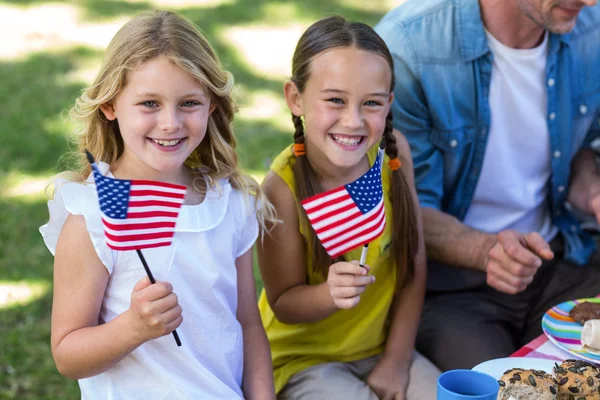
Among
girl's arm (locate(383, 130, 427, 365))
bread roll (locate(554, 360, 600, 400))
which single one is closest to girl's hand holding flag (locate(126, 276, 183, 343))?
bread roll (locate(554, 360, 600, 400))

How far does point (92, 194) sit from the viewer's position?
2.17 m

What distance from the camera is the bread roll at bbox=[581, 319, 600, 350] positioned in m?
2.13

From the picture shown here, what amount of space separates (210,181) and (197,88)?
0.31m

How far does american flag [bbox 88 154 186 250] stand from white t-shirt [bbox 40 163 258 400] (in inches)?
9.4

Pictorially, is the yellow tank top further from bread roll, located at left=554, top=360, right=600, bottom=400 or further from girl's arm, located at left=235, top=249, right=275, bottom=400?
bread roll, located at left=554, top=360, right=600, bottom=400

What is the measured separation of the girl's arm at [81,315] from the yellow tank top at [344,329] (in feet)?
2.33

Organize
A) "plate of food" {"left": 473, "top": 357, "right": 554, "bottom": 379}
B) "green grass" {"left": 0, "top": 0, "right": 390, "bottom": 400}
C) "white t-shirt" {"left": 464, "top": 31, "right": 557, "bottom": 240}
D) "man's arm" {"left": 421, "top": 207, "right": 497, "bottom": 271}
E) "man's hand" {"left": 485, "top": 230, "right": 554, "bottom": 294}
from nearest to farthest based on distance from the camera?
"plate of food" {"left": 473, "top": 357, "right": 554, "bottom": 379}, "man's hand" {"left": 485, "top": 230, "right": 554, "bottom": 294}, "man's arm" {"left": 421, "top": 207, "right": 497, "bottom": 271}, "white t-shirt" {"left": 464, "top": 31, "right": 557, "bottom": 240}, "green grass" {"left": 0, "top": 0, "right": 390, "bottom": 400}

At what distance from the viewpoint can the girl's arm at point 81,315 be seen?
2.05m

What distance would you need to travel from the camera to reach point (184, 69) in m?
2.18

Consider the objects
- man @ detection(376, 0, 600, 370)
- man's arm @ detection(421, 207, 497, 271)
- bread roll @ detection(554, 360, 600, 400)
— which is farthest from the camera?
man @ detection(376, 0, 600, 370)

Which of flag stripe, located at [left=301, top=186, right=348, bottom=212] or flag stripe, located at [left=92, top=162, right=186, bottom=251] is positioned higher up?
flag stripe, located at [left=92, top=162, right=186, bottom=251]

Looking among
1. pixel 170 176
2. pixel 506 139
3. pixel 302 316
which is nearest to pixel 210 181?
pixel 170 176

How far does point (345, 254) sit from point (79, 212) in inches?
33.8

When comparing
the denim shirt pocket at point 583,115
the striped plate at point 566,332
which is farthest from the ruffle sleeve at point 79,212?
the denim shirt pocket at point 583,115
